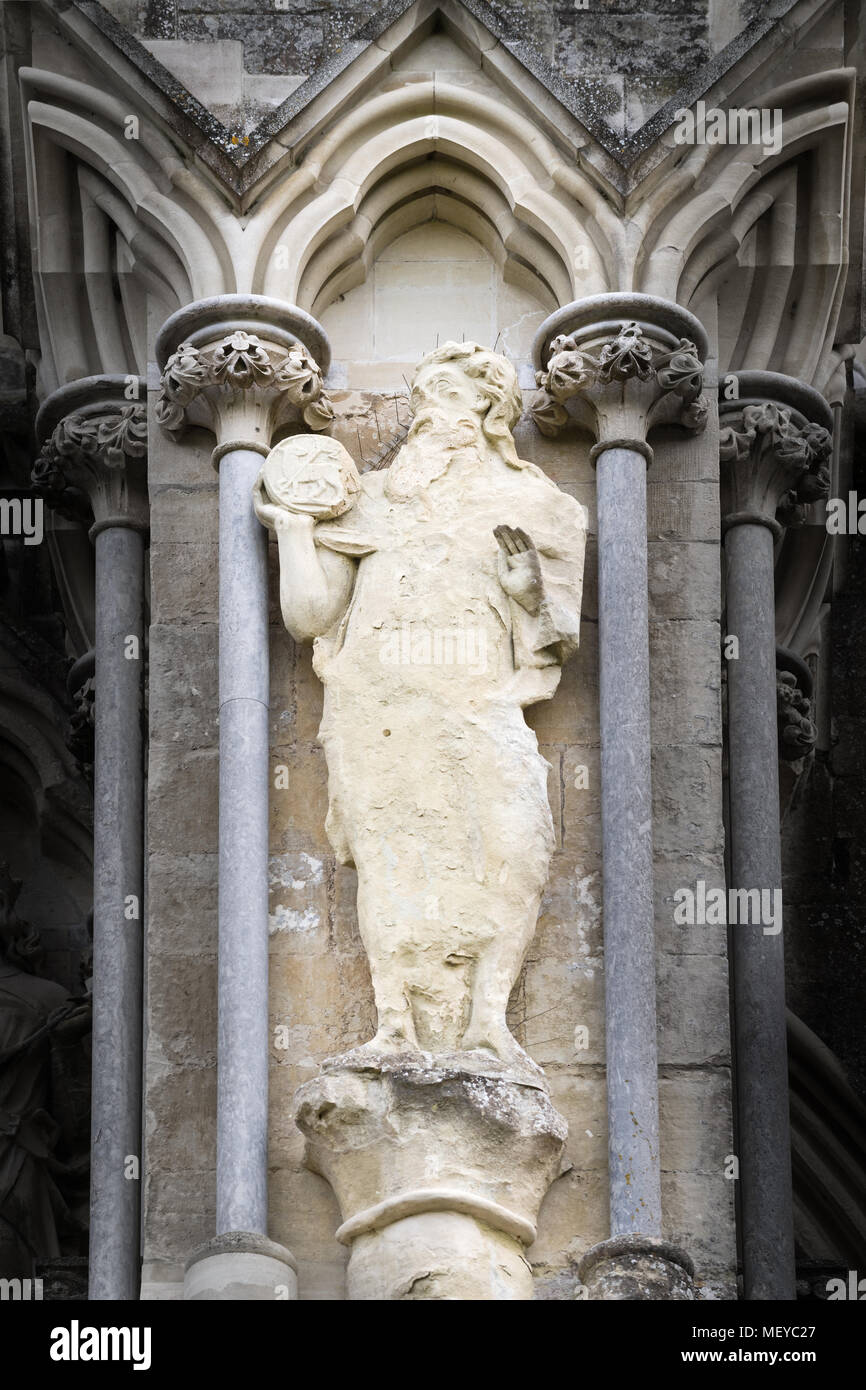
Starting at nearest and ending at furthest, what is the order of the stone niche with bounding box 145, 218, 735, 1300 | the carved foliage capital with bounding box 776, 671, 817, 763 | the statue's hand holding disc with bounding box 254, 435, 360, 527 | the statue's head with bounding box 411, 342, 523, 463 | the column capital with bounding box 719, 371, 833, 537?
the stone niche with bounding box 145, 218, 735, 1300 < the statue's hand holding disc with bounding box 254, 435, 360, 527 < the statue's head with bounding box 411, 342, 523, 463 < the column capital with bounding box 719, 371, 833, 537 < the carved foliage capital with bounding box 776, 671, 817, 763

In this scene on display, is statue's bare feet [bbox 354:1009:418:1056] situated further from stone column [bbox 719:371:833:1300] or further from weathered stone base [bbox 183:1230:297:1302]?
stone column [bbox 719:371:833:1300]

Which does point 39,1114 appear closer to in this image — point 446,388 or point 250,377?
point 250,377

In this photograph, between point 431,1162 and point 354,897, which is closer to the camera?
point 431,1162

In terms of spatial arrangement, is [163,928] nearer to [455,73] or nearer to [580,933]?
[580,933]

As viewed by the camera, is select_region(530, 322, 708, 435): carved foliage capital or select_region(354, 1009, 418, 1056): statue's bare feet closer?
select_region(354, 1009, 418, 1056): statue's bare feet

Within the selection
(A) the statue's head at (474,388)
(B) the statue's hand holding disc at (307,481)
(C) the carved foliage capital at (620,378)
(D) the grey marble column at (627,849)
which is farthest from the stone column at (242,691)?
(D) the grey marble column at (627,849)

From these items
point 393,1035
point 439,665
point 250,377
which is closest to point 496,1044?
point 393,1035

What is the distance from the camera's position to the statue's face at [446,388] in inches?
547

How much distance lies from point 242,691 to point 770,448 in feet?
7.41

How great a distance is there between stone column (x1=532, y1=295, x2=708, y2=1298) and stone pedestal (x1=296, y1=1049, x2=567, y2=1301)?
0.32 metres

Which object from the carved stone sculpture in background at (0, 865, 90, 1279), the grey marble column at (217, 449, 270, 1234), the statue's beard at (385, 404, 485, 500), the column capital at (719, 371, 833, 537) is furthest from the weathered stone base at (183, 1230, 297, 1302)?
the column capital at (719, 371, 833, 537)

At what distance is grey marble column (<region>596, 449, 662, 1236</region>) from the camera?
12961 millimetres

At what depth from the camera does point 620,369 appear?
45.7ft

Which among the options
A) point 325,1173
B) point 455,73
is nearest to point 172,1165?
point 325,1173
